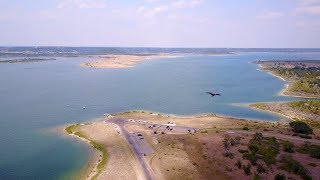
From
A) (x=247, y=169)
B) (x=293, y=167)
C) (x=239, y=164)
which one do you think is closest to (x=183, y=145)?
(x=239, y=164)

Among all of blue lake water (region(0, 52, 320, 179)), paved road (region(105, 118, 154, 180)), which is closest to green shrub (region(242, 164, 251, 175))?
paved road (region(105, 118, 154, 180))

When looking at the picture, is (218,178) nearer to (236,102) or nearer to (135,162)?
(135,162)

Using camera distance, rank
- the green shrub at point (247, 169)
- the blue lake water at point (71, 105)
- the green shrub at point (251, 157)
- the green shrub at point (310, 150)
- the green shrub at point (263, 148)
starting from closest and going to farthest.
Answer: the green shrub at point (247, 169) → the green shrub at point (251, 157) → the green shrub at point (263, 148) → the green shrub at point (310, 150) → the blue lake water at point (71, 105)

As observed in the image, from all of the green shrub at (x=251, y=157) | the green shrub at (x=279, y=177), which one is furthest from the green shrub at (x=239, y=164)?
the green shrub at (x=279, y=177)

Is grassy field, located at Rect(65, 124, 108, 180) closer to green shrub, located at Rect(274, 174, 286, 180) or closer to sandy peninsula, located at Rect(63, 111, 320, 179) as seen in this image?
sandy peninsula, located at Rect(63, 111, 320, 179)

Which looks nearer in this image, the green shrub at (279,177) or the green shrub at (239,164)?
the green shrub at (279,177)

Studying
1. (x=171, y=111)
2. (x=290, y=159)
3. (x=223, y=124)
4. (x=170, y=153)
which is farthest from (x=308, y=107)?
(x=170, y=153)

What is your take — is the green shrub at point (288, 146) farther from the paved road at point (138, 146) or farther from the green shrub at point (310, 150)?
the paved road at point (138, 146)

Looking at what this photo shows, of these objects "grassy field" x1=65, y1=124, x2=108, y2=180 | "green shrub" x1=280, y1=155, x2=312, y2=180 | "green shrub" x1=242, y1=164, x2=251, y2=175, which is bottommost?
"grassy field" x1=65, y1=124, x2=108, y2=180

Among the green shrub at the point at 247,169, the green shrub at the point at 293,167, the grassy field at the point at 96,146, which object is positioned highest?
the green shrub at the point at 293,167
